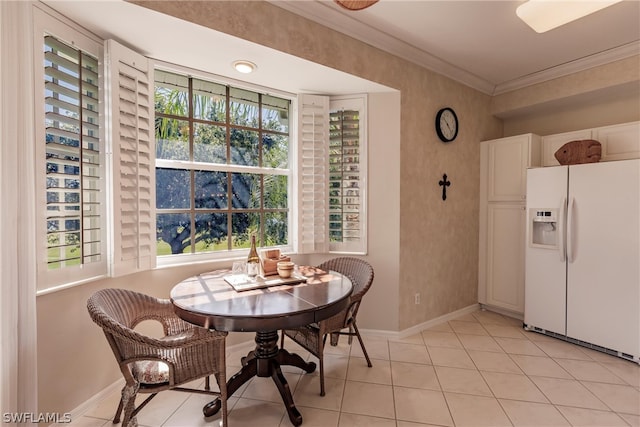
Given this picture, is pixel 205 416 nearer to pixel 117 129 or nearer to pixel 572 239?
pixel 117 129

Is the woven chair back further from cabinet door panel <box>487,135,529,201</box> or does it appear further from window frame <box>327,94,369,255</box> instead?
cabinet door panel <box>487,135,529,201</box>

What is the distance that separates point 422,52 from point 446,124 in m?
0.81

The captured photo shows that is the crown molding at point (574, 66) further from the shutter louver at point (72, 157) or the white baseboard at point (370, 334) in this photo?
the shutter louver at point (72, 157)

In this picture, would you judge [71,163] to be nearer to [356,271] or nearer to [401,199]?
[356,271]

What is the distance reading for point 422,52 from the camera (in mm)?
2908

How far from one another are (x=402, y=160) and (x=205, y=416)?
258 centimetres

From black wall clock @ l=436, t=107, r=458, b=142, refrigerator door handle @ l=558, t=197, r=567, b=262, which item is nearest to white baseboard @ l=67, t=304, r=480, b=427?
refrigerator door handle @ l=558, t=197, r=567, b=262

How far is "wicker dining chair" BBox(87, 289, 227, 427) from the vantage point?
4.73 ft

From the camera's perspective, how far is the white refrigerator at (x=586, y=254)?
2488 millimetres

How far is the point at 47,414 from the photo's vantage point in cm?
171

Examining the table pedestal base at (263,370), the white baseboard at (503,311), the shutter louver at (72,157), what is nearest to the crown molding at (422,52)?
the shutter louver at (72,157)

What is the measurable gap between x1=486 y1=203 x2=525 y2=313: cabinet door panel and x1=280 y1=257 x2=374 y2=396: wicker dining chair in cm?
202

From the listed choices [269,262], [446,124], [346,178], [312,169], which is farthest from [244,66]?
[446,124]

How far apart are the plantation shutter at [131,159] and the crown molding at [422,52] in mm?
1114
